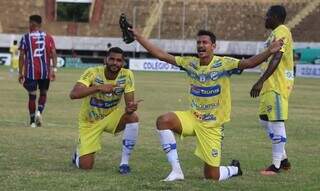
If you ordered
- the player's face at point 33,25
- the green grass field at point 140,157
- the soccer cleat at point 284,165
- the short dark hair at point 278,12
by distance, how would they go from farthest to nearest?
the player's face at point 33,25
the soccer cleat at point 284,165
the short dark hair at point 278,12
the green grass field at point 140,157

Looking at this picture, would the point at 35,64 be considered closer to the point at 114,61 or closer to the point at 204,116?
the point at 114,61

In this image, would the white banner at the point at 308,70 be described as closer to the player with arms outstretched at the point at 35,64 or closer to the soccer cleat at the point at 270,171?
the player with arms outstretched at the point at 35,64

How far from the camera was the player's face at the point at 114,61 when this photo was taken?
8.42 meters

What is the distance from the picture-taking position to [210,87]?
8133 mm

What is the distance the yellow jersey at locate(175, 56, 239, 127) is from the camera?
8.09 m

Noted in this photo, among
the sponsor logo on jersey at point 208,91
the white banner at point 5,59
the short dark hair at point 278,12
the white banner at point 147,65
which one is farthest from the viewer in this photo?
the white banner at point 5,59

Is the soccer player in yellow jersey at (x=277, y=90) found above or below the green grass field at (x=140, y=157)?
above

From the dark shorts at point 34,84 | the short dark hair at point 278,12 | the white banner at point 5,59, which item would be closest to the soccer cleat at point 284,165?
the short dark hair at point 278,12

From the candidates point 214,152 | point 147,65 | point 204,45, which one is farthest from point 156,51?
point 147,65

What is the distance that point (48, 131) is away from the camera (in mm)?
12695

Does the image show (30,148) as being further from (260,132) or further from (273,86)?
(260,132)

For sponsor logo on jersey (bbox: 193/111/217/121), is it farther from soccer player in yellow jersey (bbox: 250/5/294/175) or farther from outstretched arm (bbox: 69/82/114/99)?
outstretched arm (bbox: 69/82/114/99)

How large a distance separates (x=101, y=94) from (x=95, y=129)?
454 millimetres

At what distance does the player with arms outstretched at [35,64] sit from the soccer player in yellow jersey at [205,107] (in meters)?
6.02
